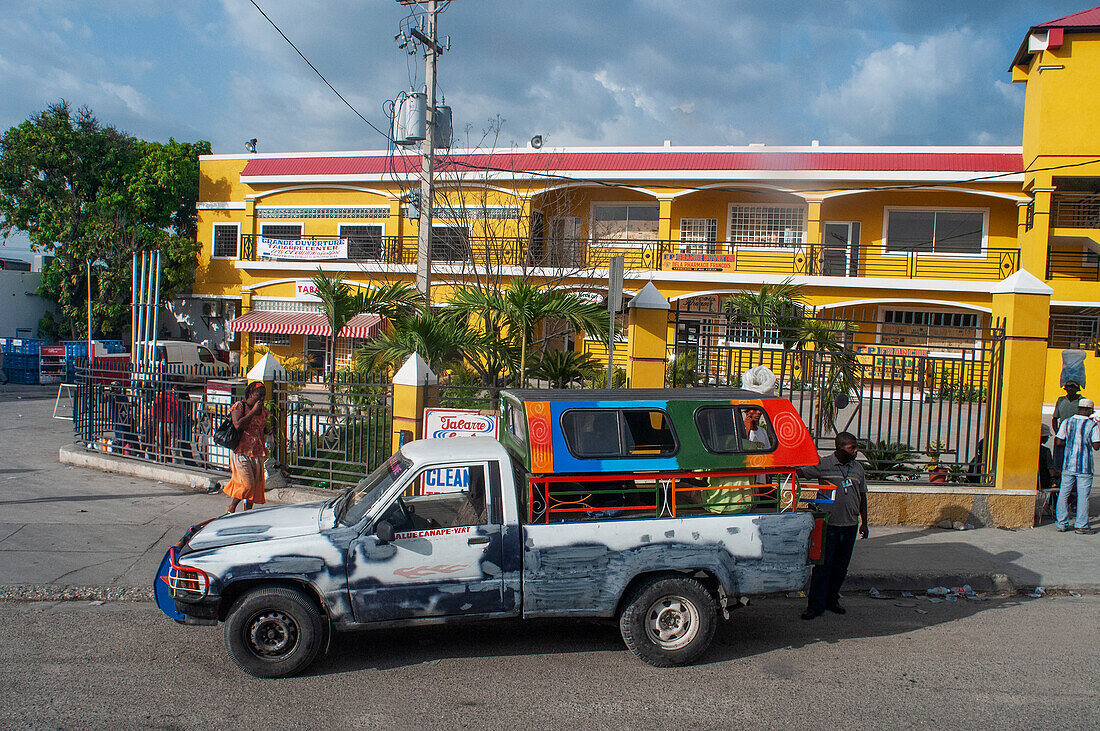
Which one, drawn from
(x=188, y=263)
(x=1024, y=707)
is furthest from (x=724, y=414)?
(x=188, y=263)

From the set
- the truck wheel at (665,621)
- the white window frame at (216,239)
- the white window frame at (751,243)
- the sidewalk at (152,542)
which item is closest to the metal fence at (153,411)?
the sidewalk at (152,542)

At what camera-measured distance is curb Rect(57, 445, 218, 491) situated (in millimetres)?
11031

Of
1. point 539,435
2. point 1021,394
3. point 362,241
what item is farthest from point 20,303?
point 1021,394

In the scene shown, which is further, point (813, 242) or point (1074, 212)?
point (813, 242)

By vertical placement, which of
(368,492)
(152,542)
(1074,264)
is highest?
(1074,264)

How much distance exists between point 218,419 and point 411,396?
3426mm

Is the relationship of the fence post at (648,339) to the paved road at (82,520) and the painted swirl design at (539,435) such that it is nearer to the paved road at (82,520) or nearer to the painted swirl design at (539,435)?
the painted swirl design at (539,435)

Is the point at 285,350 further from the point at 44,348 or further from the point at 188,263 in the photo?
the point at 44,348

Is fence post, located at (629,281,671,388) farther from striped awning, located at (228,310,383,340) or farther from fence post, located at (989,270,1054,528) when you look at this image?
striped awning, located at (228,310,383,340)

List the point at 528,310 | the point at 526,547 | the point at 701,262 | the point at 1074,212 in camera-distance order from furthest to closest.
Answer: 1. the point at 701,262
2. the point at 1074,212
3. the point at 528,310
4. the point at 526,547

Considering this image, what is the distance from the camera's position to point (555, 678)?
5297 mm

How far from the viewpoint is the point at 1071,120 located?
21.6 m

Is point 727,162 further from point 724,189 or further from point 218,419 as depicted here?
point 218,419

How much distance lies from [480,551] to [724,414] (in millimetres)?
2052
